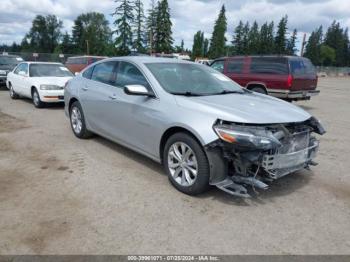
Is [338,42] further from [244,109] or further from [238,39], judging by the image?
[244,109]

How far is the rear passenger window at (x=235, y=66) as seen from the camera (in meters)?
12.8

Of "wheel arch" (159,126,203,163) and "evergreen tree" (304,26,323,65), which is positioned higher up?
"evergreen tree" (304,26,323,65)

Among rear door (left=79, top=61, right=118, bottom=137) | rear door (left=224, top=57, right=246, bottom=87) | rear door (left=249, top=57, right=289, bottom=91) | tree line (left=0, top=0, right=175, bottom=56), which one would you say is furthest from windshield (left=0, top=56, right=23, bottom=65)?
tree line (left=0, top=0, right=175, bottom=56)

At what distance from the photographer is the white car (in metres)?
10.3

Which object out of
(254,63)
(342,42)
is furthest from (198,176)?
(342,42)

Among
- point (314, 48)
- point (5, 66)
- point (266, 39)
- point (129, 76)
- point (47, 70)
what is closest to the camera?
point (129, 76)

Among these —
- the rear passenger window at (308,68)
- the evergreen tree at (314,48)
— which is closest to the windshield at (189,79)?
the rear passenger window at (308,68)

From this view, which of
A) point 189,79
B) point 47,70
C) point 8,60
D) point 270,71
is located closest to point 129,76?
point 189,79

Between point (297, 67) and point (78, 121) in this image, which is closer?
point (78, 121)

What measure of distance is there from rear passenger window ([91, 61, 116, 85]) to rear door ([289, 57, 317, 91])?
24.2 ft

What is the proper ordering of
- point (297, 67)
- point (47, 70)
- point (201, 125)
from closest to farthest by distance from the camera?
point (201, 125)
point (47, 70)
point (297, 67)

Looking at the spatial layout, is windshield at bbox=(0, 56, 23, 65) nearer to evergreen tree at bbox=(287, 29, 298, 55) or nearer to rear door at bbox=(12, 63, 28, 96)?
rear door at bbox=(12, 63, 28, 96)

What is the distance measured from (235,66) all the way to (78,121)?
809 centimetres

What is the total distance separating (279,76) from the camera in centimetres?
1144
